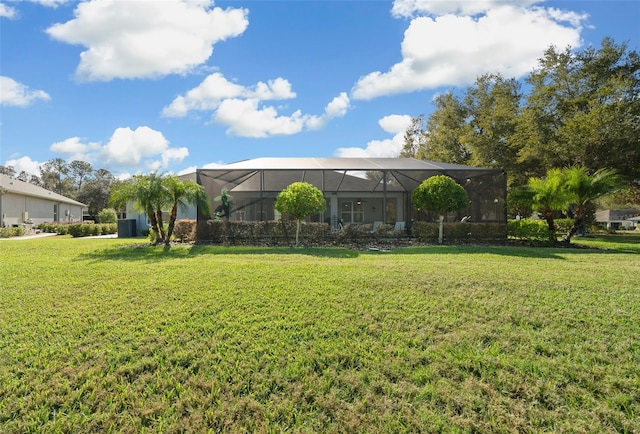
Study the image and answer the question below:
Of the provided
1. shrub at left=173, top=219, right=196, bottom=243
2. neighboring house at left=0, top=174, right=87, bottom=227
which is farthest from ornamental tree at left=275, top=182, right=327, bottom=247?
neighboring house at left=0, top=174, right=87, bottom=227

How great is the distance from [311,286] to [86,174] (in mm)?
62127

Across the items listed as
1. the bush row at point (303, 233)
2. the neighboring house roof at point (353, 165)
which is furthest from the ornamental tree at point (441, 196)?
the neighboring house roof at point (353, 165)

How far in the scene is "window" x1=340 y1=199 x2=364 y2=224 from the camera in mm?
19469

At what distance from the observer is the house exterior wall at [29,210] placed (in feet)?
69.9

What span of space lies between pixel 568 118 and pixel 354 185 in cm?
1252

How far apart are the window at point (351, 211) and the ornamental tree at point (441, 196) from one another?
712 centimetres

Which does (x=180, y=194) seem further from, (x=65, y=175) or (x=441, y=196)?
(x=65, y=175)

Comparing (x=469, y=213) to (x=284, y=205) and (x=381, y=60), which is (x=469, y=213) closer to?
(x=381, y=60)

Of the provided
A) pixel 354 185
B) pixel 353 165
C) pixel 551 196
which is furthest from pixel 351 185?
pixel 551 196

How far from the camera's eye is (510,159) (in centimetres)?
2131

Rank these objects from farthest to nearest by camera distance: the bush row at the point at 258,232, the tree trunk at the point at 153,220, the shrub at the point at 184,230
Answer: the shrub at the point at 184,230
the bush row at the point at 258,232
the tree trunk at the point at 153,220

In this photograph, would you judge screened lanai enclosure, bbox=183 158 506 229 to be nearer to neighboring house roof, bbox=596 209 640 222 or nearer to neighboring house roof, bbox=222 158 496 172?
neighboring house roof, bbox=222 158 496 172

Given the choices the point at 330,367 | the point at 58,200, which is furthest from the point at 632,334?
the point at 58,200

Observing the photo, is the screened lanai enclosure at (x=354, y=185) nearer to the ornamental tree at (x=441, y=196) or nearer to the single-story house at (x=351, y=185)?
the single-story house at (x=351, y=185)
